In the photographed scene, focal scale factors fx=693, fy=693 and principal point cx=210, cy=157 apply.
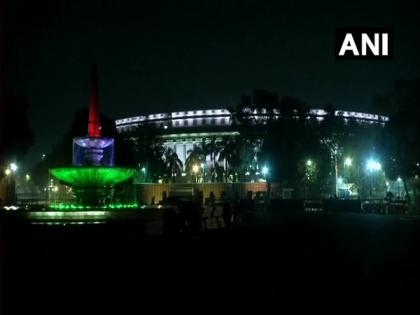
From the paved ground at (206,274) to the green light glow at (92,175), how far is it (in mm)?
8928

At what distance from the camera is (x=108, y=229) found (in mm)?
21797

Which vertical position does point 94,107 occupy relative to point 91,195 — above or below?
above

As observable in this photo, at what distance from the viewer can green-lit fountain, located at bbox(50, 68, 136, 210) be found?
3025cm

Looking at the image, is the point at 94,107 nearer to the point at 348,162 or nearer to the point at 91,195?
the point at 91,195

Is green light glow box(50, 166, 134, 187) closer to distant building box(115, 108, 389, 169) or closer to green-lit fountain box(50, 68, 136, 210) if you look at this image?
green-lit fountain box(50, 68, 136, 210)

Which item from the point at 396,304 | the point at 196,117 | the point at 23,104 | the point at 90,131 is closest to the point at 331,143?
the point at 23,104

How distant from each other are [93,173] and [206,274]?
61.7ft

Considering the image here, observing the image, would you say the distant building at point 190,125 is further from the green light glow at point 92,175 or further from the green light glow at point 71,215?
the green light glow at point 71,215

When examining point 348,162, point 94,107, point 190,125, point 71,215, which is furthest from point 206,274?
point 190,125

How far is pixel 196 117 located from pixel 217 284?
134332 mm

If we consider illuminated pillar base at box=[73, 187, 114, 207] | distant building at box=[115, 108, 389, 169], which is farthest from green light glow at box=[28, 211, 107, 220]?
distant building at box=[115, 108, 389, 169]

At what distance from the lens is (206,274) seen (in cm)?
1232

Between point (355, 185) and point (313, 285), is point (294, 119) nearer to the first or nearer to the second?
point (355, 185)

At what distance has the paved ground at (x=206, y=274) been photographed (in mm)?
9117
